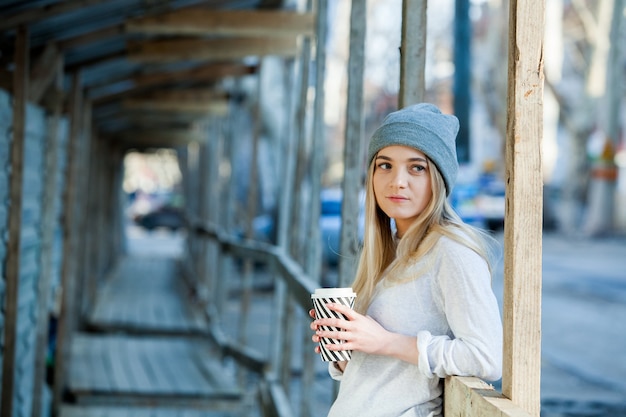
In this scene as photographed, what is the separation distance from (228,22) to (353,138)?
2.86 meters

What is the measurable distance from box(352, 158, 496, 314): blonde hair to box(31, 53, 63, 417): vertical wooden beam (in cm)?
419

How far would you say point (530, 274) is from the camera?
6.79ft

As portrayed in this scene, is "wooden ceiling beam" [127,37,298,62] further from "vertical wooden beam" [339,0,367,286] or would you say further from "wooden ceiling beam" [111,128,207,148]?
"wooden ceiling beam" [111,128,207,148]

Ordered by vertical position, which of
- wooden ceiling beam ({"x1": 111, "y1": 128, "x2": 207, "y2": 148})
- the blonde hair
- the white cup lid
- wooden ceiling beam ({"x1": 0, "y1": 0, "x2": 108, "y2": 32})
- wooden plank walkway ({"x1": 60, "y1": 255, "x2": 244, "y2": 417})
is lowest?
wooden plank walkway ({"x1": 60, "y1": 255, "x2": 244, "y2": 417})

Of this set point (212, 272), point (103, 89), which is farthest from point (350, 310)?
point (212, 272)

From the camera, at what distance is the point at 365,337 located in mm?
2201

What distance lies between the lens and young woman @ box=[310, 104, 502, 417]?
7.09 feet

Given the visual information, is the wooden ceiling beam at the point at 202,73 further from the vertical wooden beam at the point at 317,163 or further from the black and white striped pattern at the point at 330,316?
the black and white striped pattern at the point at 330,316

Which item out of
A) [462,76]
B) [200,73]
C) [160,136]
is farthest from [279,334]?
[160,136]

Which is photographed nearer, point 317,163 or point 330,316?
point 330,316

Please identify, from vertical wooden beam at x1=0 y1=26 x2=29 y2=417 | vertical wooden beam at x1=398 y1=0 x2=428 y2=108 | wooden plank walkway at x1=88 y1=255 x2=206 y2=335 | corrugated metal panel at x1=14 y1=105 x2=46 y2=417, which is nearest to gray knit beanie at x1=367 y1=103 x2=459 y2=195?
vertical wooden beam at x1=398 y1=0 x2=428 y2=108

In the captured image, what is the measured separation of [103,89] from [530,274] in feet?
27.2

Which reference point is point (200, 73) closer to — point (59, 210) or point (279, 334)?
point (59, 210)

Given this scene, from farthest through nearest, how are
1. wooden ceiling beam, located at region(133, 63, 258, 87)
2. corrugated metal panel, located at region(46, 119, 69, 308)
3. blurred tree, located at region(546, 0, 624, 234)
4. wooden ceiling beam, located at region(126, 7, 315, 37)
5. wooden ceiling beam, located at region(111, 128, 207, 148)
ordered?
1. blurred tree, located at region(546, 0, 624, 234)
2. wooden ceiling beam, located at region(111, 128, 207, 148)
3. wooden ceiling beam, located at region(133, 63, 258, 87)
4. corrugated metal panel, located at region(46, 119, 69, 308)
5. wooden ceiling beam, located at region(126, 7, 315, 37)
